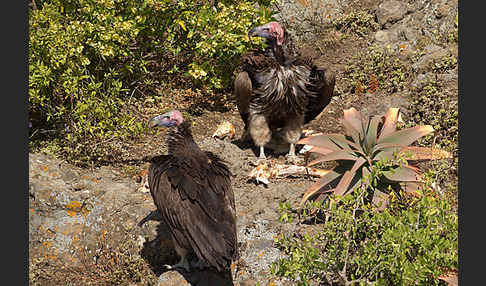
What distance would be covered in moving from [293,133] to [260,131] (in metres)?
0.43

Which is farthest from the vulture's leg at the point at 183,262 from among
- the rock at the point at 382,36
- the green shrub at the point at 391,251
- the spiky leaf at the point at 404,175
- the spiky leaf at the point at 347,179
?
the rock at the point at 382,36

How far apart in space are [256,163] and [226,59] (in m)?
2.16

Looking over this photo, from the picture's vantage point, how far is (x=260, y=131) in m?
6.55

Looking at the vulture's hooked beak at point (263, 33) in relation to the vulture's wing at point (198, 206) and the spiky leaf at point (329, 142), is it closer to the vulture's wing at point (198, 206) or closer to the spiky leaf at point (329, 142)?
the spiky leaf at point (329, 142)

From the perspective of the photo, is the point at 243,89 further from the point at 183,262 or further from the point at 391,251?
the point at 391,251

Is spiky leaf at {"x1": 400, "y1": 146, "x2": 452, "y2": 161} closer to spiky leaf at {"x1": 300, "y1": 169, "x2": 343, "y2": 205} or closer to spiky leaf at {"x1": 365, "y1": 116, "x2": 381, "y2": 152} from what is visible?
spiky leaf at {"x1": 365, "y1": 116, "x2": 381, "y2": 152}

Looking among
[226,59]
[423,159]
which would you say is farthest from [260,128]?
[423,159]

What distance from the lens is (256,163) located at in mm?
6344

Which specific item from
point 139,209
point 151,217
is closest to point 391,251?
point 151,217

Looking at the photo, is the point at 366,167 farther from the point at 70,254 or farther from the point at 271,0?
the point at 271,0

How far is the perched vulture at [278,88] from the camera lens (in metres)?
6.34

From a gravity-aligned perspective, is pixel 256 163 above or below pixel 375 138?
below

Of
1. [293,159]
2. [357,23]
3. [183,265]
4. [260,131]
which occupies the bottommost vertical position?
[183,265]

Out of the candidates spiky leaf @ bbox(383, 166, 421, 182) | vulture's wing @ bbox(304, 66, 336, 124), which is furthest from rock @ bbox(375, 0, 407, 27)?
spiky leaf @ bbox(383, 166, 421, 182)
